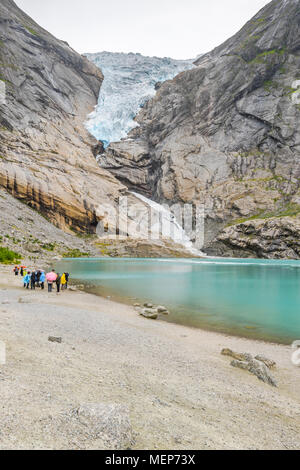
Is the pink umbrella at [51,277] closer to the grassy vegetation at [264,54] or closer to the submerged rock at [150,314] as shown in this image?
the submerged rock at [150,314]

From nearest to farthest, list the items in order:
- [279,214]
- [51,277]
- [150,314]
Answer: [150,314] → [51,277] → [279,214]

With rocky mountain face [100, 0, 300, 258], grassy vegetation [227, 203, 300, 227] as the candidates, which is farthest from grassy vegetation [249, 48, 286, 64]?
grassy vegetation [227, 203, 300, 227]

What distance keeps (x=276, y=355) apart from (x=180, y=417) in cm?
709

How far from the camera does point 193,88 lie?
12288cm

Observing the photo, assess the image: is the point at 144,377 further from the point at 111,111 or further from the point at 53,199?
the point at 111,111

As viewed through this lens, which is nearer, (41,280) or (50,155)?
(41,280)

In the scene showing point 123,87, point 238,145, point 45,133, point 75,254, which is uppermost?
point 123,87

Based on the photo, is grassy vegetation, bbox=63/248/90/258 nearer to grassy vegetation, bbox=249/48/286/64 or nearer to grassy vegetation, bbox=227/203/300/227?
grassy vegetation, bbox=227/203/300/227

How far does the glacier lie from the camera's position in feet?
466

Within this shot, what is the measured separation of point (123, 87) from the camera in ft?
531

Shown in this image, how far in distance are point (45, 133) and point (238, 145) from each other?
2827 inches

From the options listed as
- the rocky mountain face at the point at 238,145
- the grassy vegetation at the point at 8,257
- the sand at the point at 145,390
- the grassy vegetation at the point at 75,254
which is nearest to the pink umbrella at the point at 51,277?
the sand at the point at 145,390

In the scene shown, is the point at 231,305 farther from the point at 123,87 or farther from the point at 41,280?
the point at 123,87

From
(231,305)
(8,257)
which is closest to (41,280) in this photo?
(231,305)
